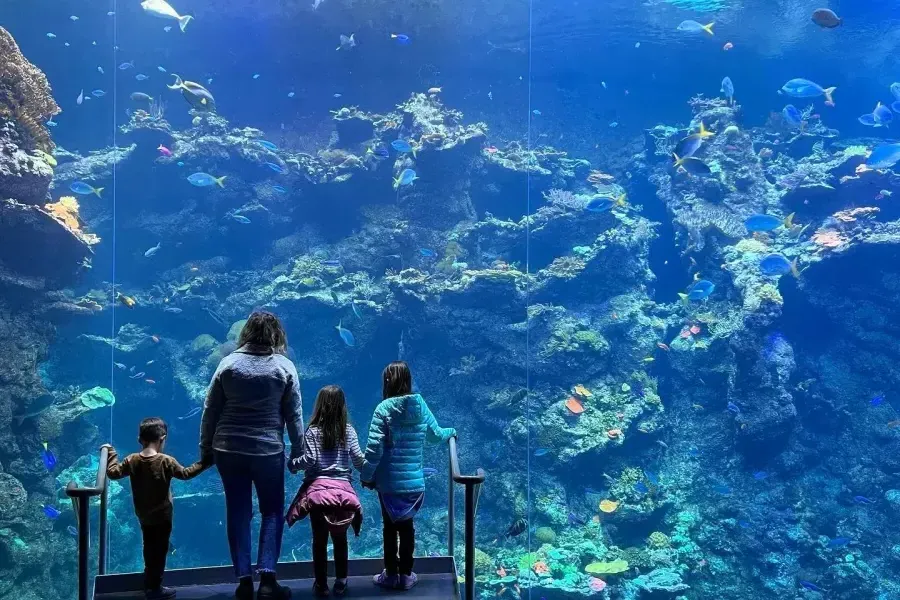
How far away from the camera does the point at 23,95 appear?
8.17 m

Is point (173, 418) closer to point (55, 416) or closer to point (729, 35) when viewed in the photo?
point (55, 416)

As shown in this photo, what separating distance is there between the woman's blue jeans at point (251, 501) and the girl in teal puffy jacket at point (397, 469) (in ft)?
1.42

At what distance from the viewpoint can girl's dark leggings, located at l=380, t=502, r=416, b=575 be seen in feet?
9.23

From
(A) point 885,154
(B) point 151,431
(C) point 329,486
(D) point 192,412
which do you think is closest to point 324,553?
(C) point 329,486

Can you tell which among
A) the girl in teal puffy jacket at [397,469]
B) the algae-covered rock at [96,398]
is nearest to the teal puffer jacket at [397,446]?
the girl in teal puffy jacket at [397,469]

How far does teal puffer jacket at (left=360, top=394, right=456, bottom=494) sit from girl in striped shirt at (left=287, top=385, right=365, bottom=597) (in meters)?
0.10

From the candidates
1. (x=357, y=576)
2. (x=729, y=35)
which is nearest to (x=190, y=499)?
(x=357, y=576)

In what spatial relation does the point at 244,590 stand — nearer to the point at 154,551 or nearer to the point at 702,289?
the point at 154,551

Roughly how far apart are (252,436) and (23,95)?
8.53 m

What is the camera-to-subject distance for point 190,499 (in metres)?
12.6

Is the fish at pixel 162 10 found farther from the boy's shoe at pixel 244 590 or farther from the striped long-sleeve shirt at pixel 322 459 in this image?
the boy's shoe at pixel 244 590

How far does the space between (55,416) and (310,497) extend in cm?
968

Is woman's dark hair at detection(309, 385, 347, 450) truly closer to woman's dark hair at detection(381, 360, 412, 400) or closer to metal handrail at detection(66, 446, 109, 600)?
woman's dark hair at detection(381, 360, 412, 400)

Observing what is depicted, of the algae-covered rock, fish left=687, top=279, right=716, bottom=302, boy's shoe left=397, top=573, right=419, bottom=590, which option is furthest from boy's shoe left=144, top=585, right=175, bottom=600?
the algae-covered rock
